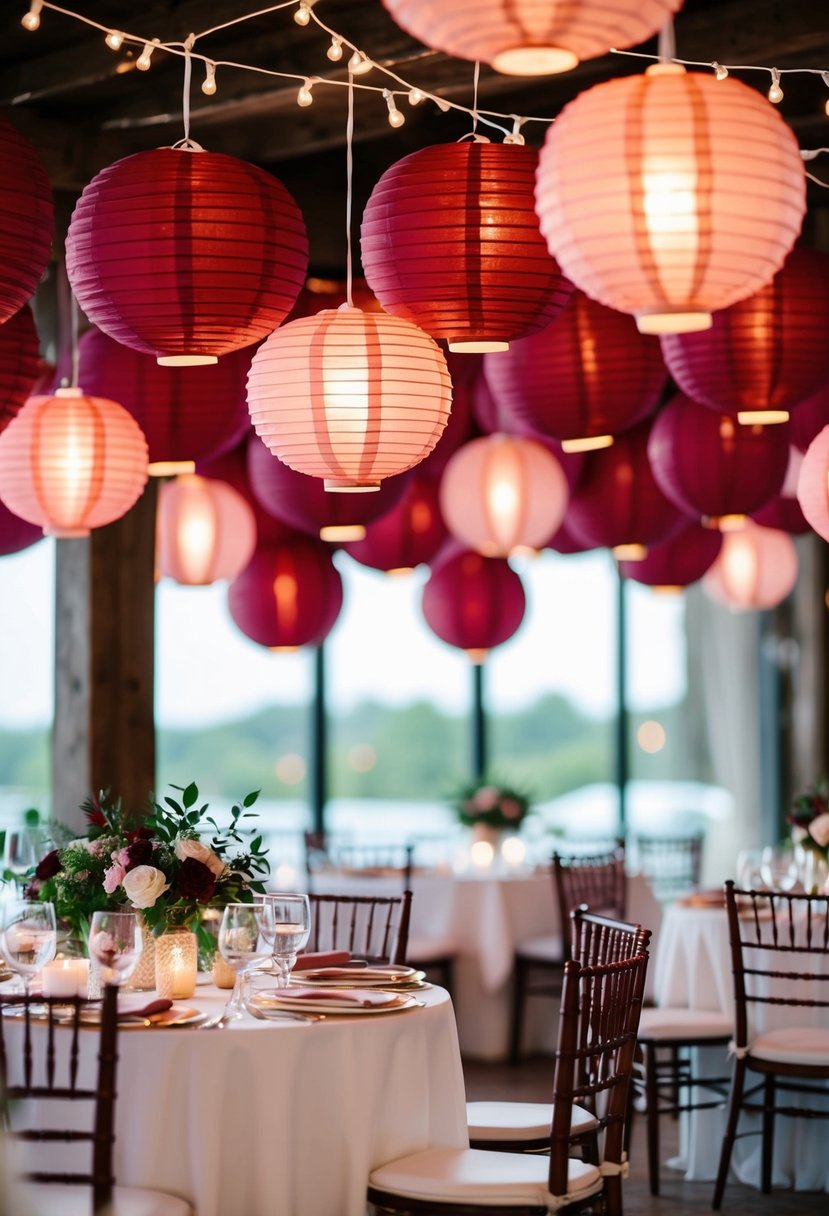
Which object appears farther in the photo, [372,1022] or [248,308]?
[248,308]

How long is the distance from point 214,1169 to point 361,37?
10.2 ft

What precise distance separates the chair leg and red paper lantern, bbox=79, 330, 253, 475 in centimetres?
226

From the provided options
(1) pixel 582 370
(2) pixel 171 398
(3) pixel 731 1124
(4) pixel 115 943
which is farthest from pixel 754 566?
(4) pixel 115 943

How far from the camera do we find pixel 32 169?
143 inches

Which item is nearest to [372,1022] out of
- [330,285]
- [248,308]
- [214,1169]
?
[214,1169]

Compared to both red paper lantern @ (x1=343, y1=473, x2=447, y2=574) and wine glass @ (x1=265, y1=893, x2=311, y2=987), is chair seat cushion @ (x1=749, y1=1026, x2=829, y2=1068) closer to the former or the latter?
wine glass @ (x1=265, y1=893, x2=311, y2=987)

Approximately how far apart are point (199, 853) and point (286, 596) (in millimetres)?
2869

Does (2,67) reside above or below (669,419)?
above

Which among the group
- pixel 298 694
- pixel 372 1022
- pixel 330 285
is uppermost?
pixel 330 285

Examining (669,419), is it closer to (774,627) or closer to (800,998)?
(800,998)

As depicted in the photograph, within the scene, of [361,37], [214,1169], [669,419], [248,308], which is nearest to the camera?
[214,1169]

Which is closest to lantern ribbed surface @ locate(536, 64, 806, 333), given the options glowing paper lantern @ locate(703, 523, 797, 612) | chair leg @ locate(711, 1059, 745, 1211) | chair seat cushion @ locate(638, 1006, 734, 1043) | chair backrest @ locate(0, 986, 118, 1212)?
chair backrest @ locate(0, 986, 118, 1212)

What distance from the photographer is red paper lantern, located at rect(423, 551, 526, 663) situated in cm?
704

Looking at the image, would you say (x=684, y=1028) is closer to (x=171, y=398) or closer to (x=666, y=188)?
(x=171, y=398)
